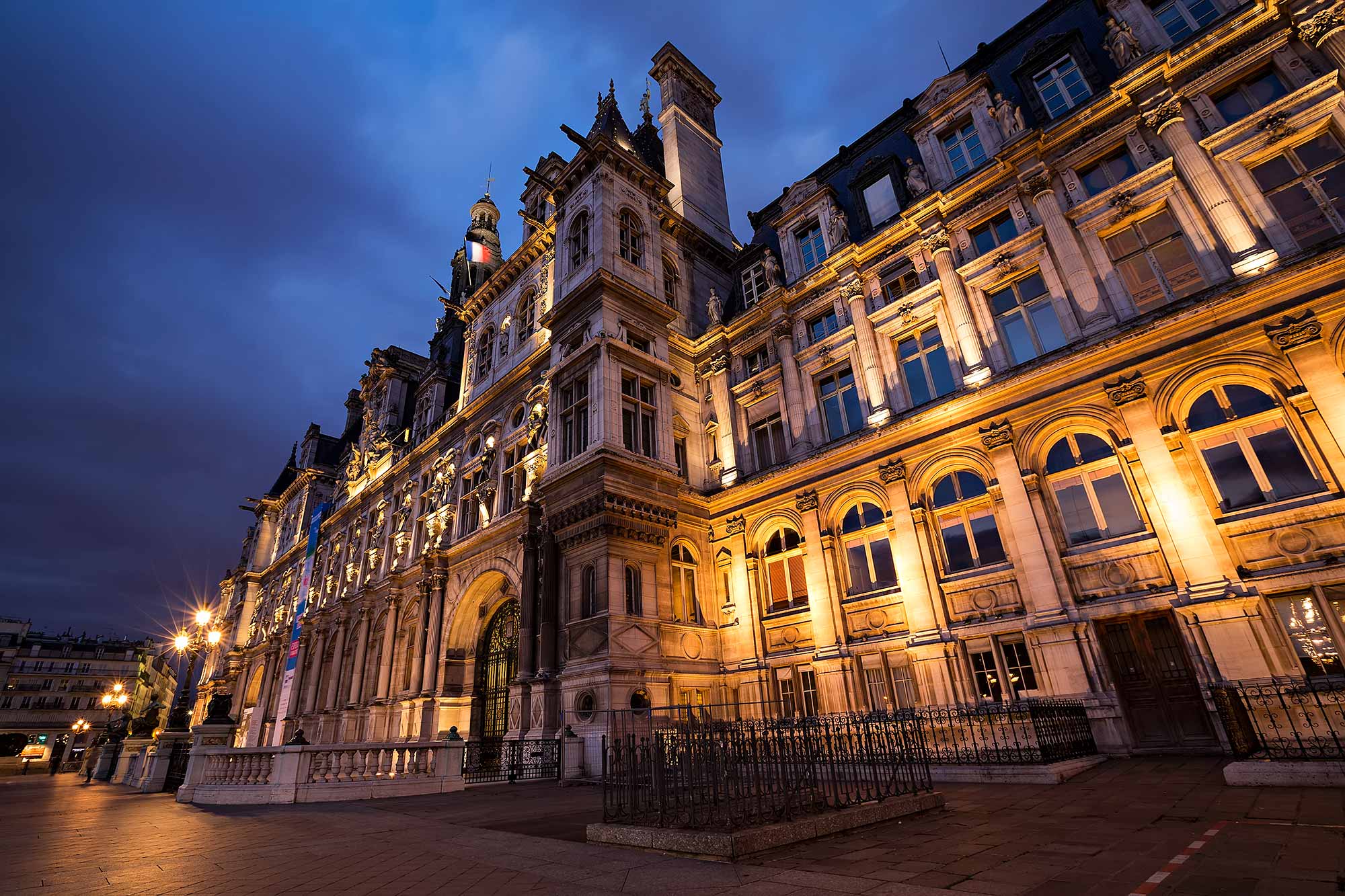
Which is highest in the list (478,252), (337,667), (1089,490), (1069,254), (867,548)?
(478,252)

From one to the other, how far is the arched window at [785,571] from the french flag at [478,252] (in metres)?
24.3

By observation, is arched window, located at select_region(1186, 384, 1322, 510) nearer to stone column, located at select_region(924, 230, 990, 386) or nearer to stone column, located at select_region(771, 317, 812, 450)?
stone column, located at select_region(924, 230, 990, 386)

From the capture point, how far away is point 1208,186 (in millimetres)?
13914

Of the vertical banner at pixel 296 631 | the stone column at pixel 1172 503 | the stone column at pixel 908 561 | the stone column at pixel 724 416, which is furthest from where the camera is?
the vertical banner at pixel 296 631

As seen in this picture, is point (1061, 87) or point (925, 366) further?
point (925, 366)

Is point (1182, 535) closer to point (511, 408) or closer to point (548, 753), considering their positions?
point (548, 753)

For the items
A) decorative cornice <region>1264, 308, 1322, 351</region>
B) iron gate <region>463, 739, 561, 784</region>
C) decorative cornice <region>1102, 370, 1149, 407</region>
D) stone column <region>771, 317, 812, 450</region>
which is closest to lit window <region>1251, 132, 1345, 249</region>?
decorative cornice <region>1264, 308, 1322, 351</region>

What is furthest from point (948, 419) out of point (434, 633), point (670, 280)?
point (434, 633)

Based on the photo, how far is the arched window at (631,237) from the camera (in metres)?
24.3

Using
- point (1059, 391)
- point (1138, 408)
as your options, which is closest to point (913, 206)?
point (1059, 391)

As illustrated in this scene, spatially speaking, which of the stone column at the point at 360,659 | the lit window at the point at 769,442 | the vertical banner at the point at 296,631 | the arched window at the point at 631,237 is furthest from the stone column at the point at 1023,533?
the vertical banner at the point at 296,631

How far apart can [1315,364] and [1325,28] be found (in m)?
Result: 8.06

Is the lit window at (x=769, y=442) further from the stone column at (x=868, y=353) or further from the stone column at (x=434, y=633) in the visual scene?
the stone column at (x=434, y=633)

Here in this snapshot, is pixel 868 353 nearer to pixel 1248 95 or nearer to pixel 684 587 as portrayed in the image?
pixel 684 587
